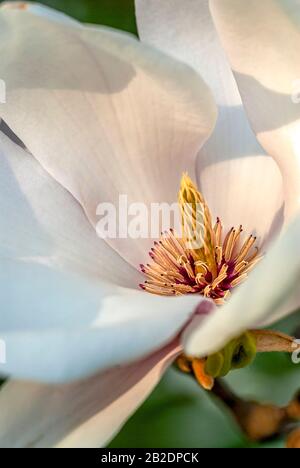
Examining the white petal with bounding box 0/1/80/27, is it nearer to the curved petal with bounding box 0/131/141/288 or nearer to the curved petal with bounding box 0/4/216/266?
the curved petal with bounding box 0/4/216/266

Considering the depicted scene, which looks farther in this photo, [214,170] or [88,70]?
[214,170]

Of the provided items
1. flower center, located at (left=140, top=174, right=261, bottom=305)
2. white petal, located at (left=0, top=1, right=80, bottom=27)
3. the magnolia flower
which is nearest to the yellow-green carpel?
Answer: the magnolia flower

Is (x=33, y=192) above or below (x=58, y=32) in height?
below

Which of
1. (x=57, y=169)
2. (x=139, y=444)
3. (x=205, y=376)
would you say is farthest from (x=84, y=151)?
(x=139, y=444)

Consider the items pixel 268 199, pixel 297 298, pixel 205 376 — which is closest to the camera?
pixel 297 298

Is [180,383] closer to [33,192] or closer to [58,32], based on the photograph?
[33,192]

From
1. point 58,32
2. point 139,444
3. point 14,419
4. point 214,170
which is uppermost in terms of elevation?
point 58,32

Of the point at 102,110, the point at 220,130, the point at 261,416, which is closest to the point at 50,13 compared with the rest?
the point at 102,110
